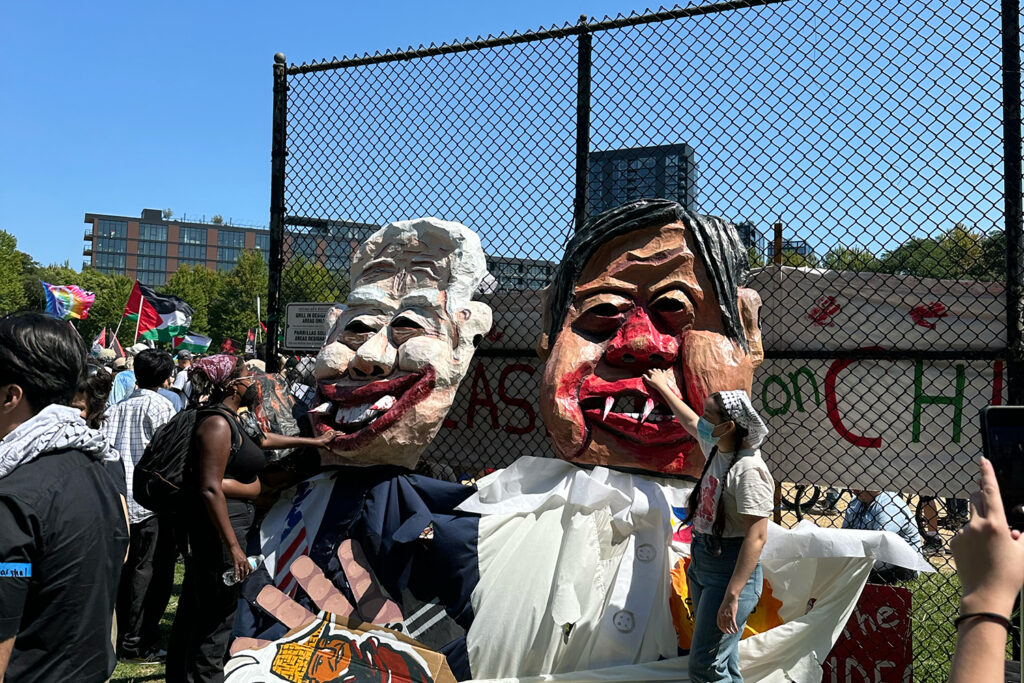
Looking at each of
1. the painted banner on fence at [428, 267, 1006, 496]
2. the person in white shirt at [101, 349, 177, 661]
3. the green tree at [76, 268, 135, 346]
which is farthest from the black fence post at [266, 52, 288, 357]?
the green tree at [76, 268, 135, 346]

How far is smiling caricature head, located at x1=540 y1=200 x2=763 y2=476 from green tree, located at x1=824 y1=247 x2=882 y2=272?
50 cm

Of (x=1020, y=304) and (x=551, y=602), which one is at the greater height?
(x=1020, y=304)

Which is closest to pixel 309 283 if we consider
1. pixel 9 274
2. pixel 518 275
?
pixel 518 275

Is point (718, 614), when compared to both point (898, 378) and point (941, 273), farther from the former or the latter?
point (941, 273)

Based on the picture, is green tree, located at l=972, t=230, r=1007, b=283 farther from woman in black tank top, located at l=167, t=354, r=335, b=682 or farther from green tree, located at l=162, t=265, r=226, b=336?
green tree, located at l=162, t=265, r=226, b=336

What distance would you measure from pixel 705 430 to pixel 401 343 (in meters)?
2.05

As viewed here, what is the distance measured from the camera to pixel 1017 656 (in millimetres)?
3932

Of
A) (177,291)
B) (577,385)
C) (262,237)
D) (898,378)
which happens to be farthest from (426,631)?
(262,237)

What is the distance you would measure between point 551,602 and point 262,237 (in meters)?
128

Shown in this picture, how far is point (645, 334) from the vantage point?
4.18 meters

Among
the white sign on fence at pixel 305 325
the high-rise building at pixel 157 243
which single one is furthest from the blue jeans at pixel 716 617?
the high-rise building at pixel 157 243

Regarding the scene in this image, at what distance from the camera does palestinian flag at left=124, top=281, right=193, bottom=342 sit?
1547cm

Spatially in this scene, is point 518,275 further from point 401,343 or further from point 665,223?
point 665,223

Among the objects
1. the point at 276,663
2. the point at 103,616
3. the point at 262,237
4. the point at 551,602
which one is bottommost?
the point at 276,663
